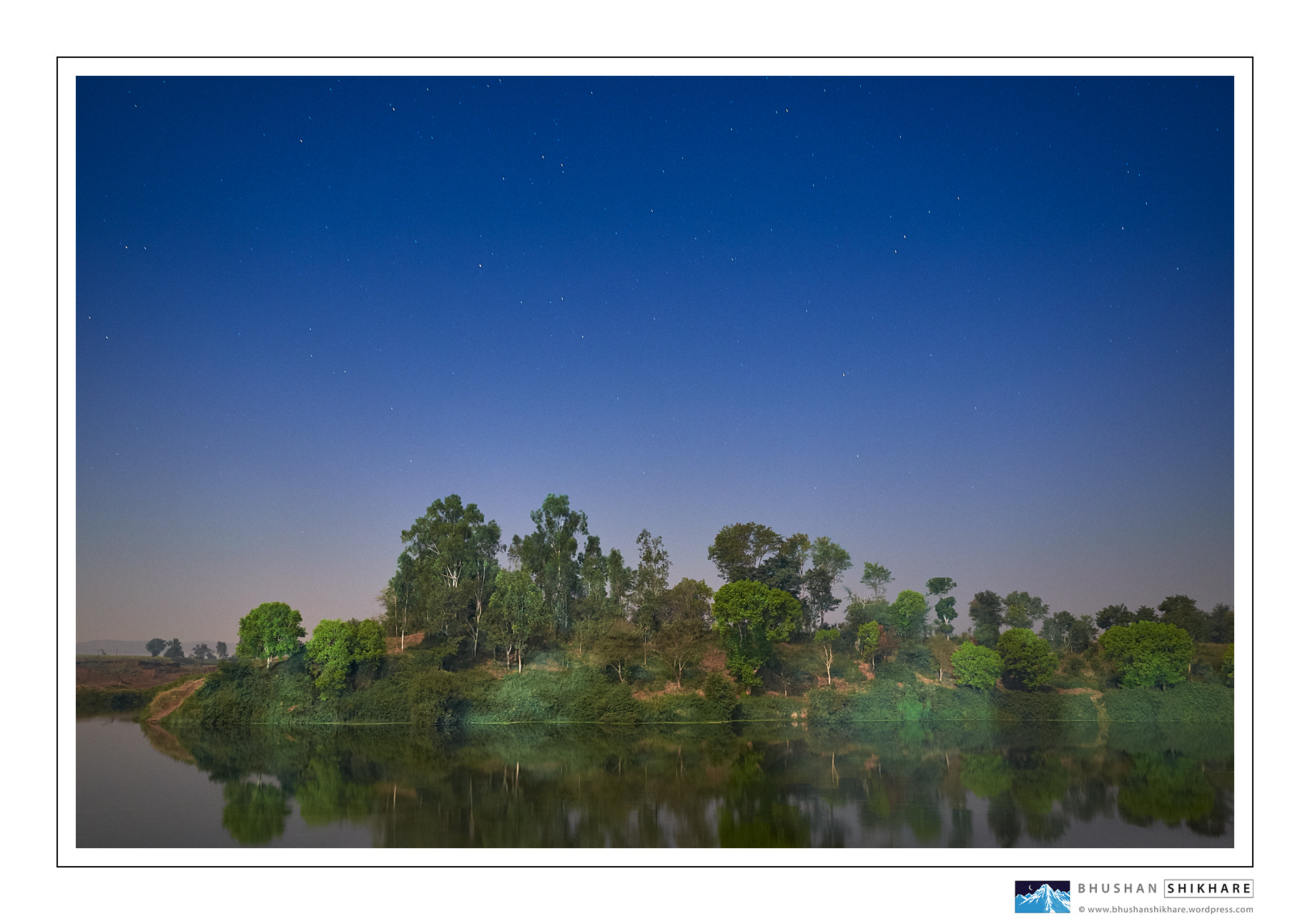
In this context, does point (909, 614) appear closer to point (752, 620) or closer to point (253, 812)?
point (752, 620)

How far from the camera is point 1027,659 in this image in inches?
890

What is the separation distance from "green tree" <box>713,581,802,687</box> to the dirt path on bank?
51.6 feet

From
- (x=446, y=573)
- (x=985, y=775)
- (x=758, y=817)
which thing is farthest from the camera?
(x=446, y=573)

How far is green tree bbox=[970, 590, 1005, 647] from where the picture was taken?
23.7 meters

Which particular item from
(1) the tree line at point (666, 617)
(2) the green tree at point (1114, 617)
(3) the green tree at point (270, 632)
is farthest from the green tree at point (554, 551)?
(2) the green tree at point (1114, 617)

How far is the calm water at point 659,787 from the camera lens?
1157 centimetres

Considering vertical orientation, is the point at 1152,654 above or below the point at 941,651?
above

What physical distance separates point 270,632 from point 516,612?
7.32 m

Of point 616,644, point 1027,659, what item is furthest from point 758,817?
point 1027,659

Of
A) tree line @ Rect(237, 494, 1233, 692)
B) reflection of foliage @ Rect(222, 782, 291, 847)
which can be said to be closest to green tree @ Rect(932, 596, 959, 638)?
tree line @ Rect(237, 494, 1233, 692)
